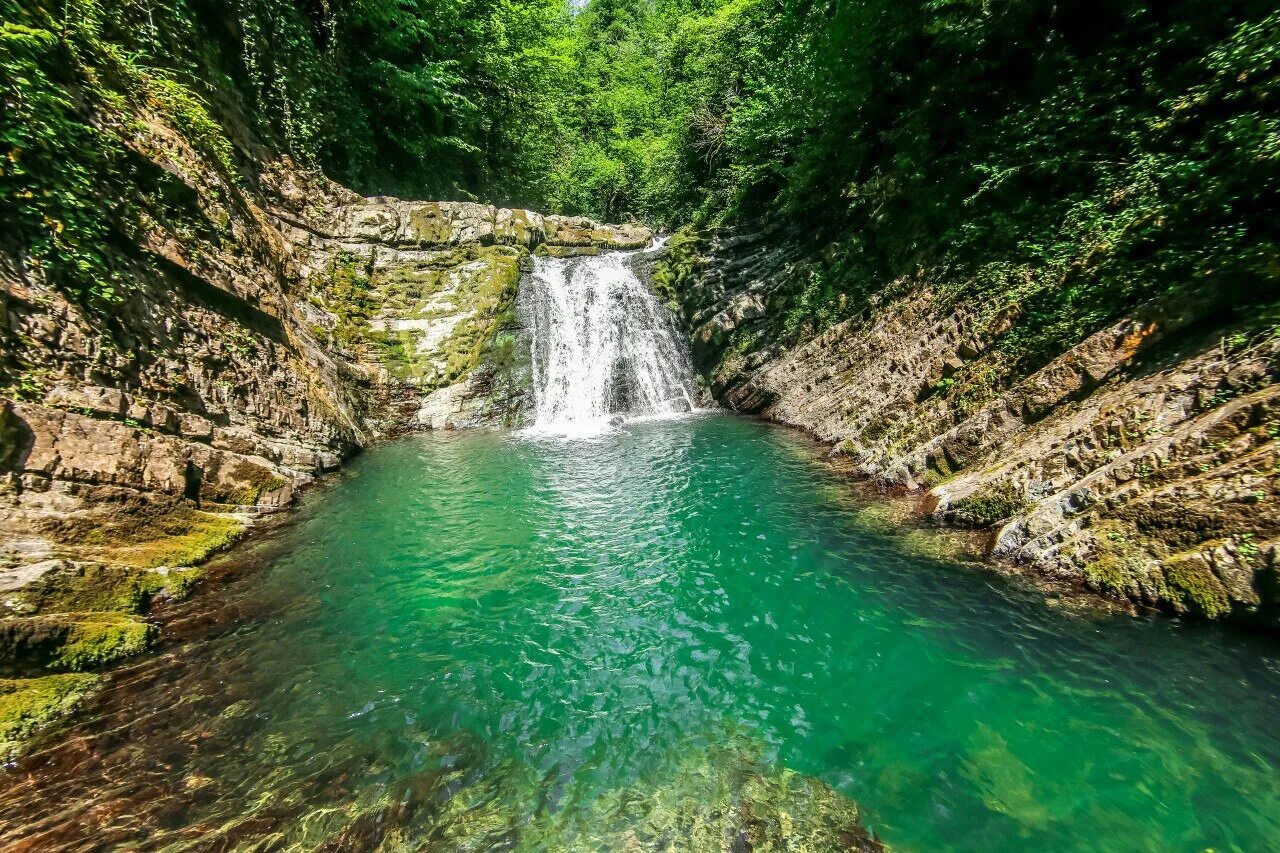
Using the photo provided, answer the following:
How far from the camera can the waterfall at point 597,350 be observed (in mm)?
17266

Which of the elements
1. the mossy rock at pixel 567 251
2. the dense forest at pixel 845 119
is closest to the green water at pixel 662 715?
the dense forest at pixel 845 119

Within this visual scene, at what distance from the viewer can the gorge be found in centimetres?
349

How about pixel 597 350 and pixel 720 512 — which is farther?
pixel 597 350

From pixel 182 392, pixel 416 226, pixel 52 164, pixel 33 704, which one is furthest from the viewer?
pixel 416 226

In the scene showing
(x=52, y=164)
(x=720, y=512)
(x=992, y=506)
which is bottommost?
(x=720, y=512)

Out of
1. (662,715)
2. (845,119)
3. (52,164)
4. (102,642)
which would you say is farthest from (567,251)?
(662,715)

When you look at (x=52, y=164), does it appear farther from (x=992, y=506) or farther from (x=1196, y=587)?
(x=1196, y=587)

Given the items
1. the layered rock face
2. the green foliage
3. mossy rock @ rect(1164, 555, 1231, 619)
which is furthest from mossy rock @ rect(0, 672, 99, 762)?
mossy rock @ rect(1164, 555, 1231, 619)

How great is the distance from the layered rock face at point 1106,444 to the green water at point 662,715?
61cm

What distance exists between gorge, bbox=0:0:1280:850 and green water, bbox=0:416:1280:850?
0.11 ft

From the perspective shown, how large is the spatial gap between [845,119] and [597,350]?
1051cm

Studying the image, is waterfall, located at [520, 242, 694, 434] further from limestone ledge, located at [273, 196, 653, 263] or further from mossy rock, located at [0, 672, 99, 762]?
mossy rock, located at [0, 672, 99, 762]

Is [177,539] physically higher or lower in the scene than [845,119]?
lower

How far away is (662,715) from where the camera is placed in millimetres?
4305
